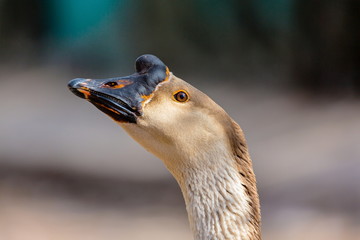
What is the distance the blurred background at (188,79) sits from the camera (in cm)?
554

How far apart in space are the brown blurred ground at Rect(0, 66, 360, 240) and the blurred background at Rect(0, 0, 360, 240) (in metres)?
0.02

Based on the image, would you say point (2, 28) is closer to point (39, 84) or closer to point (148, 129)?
point (39, 84)

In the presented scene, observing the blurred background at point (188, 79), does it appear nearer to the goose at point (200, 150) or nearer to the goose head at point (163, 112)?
the goose at point (200, 150)

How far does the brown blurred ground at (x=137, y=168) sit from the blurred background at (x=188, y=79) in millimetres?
16

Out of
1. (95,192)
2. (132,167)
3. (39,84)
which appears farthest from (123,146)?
(39,84)

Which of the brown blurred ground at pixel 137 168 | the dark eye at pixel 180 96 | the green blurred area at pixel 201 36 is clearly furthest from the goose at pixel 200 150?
the green blurred area at pixel 201 36

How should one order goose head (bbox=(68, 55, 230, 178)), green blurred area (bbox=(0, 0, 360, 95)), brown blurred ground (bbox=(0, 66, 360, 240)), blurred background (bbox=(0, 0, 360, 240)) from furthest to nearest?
green blurred area (bbox=(0, 0, 360, 95)), blurred background (bbox=(0, 0, 360, 240)), brown blurred ground (bbox=(0, 66, 360, 240)), goose head (bbox=(68, 55, 230, 178))

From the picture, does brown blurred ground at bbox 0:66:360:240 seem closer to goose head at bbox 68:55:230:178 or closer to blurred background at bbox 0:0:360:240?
blurred background at bbox 0:0:360:240

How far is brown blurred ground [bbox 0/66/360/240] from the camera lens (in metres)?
5.38

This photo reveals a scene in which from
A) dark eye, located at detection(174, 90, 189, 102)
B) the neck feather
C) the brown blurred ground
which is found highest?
the brown blurred ground

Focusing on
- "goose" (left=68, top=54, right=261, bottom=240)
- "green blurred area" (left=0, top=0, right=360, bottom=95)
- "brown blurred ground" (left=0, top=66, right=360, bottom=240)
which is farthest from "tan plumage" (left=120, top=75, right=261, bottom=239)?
"green blurred area" (left=0, top=0, right=360, bottom=95)

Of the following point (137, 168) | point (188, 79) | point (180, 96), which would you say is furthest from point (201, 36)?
point (180, 96)

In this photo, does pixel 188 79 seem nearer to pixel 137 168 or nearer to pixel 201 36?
pixel 201 36

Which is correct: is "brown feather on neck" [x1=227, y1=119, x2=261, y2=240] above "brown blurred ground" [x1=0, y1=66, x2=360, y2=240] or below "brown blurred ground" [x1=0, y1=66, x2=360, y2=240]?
below
